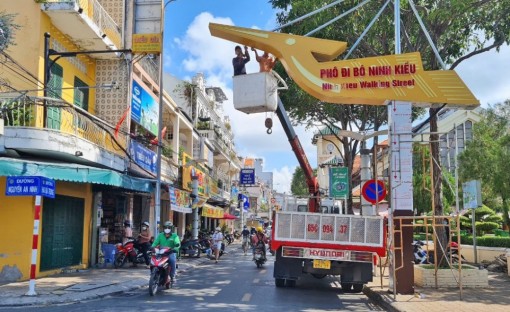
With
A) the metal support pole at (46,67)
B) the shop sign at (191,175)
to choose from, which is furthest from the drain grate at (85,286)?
the shop sign at (191,175)

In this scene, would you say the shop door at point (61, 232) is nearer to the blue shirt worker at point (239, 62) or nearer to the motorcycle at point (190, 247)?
the motorcycle at point (190, 247)

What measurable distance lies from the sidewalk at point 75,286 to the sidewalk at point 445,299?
627 cm

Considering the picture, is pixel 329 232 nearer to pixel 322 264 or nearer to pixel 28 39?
pixel 322 264

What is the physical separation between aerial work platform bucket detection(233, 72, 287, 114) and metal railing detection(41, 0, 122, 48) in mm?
7043

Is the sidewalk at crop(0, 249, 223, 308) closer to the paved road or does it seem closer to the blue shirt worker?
the paved road

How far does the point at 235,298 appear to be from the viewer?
1128 cm

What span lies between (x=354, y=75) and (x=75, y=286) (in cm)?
847

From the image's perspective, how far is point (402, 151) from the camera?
12.0 metres

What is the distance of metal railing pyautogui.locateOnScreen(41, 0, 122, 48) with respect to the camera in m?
16.1

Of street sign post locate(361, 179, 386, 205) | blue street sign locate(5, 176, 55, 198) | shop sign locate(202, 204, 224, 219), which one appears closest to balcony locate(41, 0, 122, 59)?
blue street sign locate(5, 176, 55, 198)

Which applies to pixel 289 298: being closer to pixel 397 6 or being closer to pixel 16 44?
pixel 397 6

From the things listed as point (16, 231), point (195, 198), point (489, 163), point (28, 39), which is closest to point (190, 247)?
point (195, 198)

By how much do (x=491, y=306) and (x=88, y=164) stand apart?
12031 mm

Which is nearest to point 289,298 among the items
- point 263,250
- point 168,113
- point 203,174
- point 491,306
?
point 491,306
